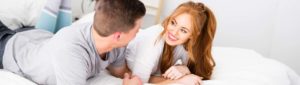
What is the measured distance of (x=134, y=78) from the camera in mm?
1338

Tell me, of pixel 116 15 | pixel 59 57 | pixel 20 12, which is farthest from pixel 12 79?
pixel 20 12

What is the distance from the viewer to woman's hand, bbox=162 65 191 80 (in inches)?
54.7

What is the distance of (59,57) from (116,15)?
0.69ft

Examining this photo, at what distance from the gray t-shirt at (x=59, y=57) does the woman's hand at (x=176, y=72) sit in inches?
6.9

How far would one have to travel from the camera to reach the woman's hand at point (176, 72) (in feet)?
4.56

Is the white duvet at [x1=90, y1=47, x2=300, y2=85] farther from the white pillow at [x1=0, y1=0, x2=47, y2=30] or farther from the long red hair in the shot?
the white pillow at [x1=0, y1=0, x2=47, y2=30]

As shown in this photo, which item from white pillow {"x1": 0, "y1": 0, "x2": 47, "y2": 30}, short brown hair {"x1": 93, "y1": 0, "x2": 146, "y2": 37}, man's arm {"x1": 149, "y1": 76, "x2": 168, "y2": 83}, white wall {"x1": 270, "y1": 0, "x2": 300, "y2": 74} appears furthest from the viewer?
white wall {"x1": 270, "y1": 0, "x2": 300, "y2": 74}

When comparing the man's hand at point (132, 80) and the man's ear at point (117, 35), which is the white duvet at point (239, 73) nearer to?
the man's hand at point (132, 80)

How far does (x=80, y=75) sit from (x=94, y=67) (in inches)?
6.3

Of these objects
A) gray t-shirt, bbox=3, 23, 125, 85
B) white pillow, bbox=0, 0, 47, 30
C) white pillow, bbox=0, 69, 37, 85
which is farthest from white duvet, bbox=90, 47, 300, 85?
white pillow, bbox=0, 0, 47, 30

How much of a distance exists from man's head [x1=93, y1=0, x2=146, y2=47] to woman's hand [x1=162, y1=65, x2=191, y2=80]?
1.01 feet

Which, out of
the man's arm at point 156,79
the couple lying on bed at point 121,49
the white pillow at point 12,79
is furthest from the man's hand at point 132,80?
the white pillow at point 12,79

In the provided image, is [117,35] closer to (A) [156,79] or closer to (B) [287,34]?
(A) [156,79]

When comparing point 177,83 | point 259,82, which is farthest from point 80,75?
point 259,82
